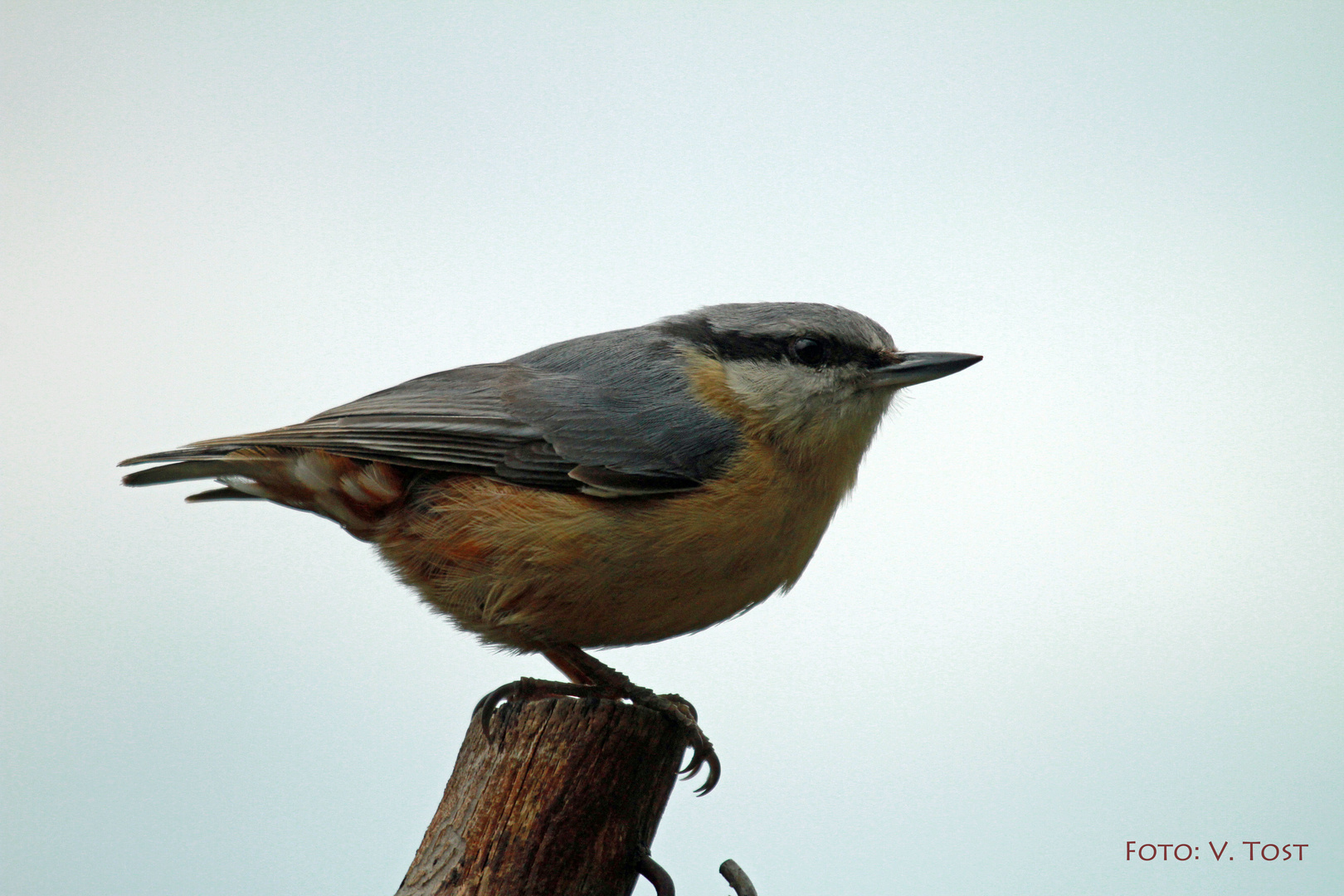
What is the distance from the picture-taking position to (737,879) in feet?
7.91

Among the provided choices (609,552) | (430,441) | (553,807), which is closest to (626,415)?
(609,552)

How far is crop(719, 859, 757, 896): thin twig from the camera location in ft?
7.85

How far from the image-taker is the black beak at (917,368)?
2811mm

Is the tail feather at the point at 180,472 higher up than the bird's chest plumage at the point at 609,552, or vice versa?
the tail feather at the point at 180,472

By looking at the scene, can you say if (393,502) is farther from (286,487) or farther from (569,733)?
(569,733)

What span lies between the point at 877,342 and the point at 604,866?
4.63 ft

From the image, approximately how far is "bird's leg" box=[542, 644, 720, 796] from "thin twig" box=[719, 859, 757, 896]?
281mm

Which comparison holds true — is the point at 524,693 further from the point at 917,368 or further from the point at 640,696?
the point at 917,368

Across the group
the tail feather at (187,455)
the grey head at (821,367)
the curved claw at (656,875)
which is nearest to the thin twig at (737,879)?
the curved claw at (656,875)

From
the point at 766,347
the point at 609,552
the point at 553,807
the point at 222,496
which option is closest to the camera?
the point at 553,807

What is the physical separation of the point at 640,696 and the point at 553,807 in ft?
1.30

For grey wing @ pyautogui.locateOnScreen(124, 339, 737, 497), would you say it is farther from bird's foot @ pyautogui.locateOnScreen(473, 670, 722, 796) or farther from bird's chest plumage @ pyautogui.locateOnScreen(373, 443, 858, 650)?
bird's foot @ pyautogui.locateOnScreen(473, 670, 722, 796)

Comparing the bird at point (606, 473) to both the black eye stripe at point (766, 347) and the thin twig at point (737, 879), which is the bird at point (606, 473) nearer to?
the black eye stripe at point (766, 347)

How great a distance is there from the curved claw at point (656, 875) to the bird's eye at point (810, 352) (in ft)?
4.10
